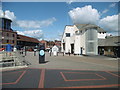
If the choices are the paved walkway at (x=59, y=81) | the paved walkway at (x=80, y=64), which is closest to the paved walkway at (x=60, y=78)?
the paved walkway at (x=59, y=81)

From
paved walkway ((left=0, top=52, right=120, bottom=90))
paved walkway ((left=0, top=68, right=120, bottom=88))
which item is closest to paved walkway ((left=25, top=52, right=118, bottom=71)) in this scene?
paved walkway ((left=0, top=52, right=120, bottom=90))

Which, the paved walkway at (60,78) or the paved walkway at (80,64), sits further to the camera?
the paved walkway at (80,64)

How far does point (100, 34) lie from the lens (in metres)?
28.1

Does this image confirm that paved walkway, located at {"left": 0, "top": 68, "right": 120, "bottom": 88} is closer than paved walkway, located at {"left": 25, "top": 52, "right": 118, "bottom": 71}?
Yes

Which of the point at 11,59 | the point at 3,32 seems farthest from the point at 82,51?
the point at 3,32

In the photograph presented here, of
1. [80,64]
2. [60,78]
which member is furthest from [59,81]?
[80,64]

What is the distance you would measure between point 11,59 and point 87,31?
17915 mm

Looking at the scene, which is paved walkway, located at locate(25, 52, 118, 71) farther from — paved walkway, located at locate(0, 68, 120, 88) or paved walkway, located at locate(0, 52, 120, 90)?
paved walkway, located at locate(0, 68, 120, 88)

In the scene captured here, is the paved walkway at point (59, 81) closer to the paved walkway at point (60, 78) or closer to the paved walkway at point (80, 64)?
the paved walkway at point (60, 78)

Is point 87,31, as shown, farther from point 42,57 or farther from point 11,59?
point 11,59

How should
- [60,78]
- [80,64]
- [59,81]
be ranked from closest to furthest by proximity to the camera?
[59,81] < [60,78] < [80,64]

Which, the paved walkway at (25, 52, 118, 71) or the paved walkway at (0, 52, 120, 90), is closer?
the paved walkway at (0, 52, 120, 90)

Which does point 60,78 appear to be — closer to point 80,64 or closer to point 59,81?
point 59,81

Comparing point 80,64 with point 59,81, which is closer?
point 59,81
